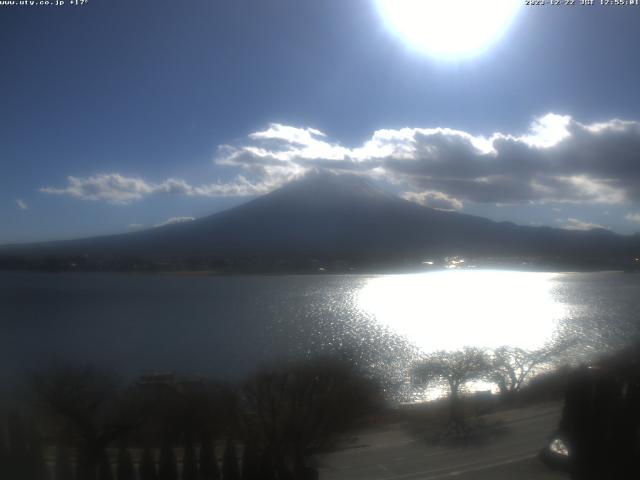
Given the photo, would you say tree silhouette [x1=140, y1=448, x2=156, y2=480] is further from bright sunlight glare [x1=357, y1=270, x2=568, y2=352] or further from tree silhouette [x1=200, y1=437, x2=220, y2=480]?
bright sunlight glare [x1=357, y1=270, x2=568, y2=352]

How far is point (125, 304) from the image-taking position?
28.8ft

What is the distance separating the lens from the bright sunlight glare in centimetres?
655

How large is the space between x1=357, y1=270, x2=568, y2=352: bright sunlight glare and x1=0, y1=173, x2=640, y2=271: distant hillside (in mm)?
862

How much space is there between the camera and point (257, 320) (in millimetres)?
7812

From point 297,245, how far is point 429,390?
13.7 m

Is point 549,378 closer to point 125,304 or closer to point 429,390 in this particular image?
point 429,390

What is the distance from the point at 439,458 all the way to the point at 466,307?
26.5 feet

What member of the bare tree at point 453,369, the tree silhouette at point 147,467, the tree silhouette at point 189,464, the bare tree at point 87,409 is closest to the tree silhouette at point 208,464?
the tree silhouette at point 189,464

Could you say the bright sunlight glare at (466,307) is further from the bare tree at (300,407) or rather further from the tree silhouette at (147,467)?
the tree silhouette at (147,467)

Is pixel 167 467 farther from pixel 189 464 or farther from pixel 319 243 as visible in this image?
pixel 319 243

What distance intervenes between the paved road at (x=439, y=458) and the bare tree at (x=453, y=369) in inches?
27.6

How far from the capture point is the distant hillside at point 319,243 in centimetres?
890

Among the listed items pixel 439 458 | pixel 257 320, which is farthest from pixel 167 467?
pixel 257 320

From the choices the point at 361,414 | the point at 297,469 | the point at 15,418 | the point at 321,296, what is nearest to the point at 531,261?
the point at 321,296
